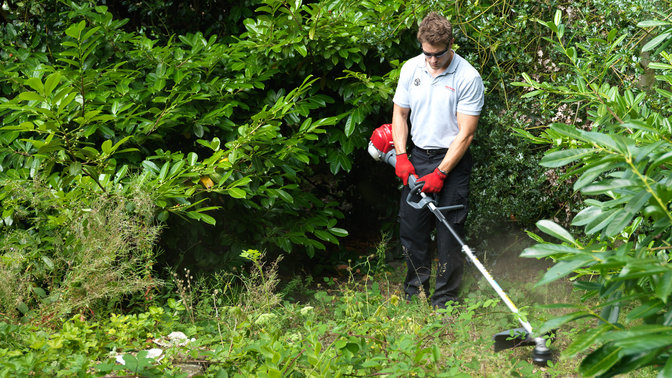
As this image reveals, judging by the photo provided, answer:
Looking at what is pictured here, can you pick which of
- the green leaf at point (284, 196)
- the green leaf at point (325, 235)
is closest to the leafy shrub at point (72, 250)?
the green leaf at point (284, 196)

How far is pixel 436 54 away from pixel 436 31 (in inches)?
6.2

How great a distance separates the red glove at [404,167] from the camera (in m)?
4.13

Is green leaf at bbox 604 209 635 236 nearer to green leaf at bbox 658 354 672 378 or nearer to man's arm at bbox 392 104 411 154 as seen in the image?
green leaf at bbox 658 354 672 378

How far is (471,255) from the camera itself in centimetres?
368

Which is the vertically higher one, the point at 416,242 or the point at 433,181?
the point at 433,181

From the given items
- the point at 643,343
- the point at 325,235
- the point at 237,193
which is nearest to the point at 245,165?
the point at 237,193

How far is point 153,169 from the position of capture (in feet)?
12.9

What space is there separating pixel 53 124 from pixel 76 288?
38.4 inches

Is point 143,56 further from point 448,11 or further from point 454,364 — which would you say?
point 454,364

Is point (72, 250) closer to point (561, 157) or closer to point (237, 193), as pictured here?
point (237, 193)

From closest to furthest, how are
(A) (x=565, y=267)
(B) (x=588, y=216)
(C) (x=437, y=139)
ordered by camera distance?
(A) (x=565, y=267) → (B) (x=588, y=216) → (C) (x=437, y=139)

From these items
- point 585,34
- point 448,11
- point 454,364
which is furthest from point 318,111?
point 454,364

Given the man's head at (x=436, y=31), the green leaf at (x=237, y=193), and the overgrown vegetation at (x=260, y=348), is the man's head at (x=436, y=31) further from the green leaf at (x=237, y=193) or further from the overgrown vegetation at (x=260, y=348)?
the overgrown vegetation at (x=260, y=348)

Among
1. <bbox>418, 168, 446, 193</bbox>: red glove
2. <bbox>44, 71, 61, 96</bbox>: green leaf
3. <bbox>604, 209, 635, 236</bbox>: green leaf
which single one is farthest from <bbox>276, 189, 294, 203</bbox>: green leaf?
<bbox>604, 209, 635, 236</bbox>: green leaf
